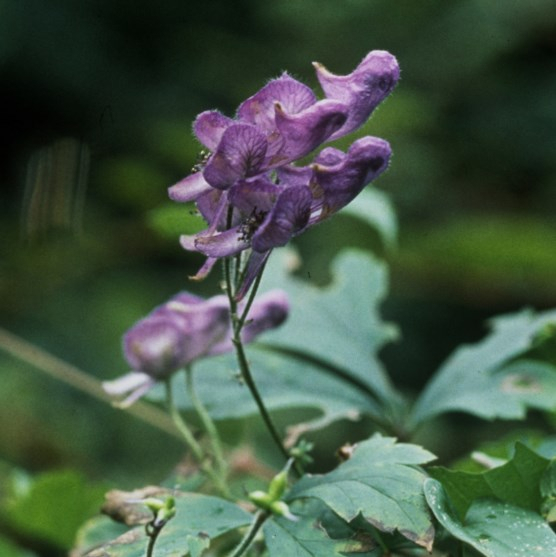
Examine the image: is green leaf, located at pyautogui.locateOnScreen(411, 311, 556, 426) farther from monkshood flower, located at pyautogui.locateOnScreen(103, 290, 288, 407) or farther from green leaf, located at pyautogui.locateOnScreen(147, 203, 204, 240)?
green leaf, located at pyautogui.locateOnScreen(147, 203, 204, 240)

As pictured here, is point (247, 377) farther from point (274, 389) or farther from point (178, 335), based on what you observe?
point (274, 389)

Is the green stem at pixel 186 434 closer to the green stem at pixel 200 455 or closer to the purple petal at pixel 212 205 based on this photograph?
the green stem at pixel 200 455

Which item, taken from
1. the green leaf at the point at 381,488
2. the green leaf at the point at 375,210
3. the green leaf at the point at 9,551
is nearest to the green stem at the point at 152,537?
the green leaf at the point at 381,488

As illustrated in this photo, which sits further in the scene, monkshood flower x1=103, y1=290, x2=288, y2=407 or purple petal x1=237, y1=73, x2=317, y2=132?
monkshood flower x1=103, y1=290, x2=288, y2=407

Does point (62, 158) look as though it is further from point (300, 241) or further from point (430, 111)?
point (430, 111)

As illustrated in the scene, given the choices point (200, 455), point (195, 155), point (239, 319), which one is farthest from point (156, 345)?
point (195, 155)

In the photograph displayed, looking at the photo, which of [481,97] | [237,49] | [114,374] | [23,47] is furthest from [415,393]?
[23,47]

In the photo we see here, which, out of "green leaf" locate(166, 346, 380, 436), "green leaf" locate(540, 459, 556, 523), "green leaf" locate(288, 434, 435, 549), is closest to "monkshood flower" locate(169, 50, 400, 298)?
"green leaf" locate(288, 434, 435, 549)
